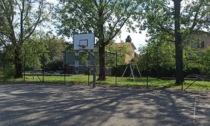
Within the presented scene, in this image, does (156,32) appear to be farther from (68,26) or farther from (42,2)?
(42,2)

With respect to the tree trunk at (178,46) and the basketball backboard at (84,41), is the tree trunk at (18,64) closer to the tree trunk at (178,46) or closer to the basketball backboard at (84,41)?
the basketball backboard at (84,41)

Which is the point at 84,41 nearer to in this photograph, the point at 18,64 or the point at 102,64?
the point at 102,64

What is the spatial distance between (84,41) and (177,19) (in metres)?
7.08

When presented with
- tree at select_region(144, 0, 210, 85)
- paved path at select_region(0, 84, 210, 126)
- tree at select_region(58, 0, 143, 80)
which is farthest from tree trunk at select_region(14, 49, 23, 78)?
paved path at select_region(0, 84, 210, 126)

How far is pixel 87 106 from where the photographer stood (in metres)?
13.6

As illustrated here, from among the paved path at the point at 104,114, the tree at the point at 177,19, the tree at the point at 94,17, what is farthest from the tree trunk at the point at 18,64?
the paved path at the point at 104,114

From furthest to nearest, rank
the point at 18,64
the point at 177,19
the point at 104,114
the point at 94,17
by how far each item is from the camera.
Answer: the point at 18,64 < the point at 94,17 < the point at 177,19 < the point at 104,114

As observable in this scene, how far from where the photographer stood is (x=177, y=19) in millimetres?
24844

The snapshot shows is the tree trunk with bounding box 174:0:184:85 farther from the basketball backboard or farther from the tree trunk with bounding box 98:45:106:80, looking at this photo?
the tree trunk with bounding box 98:45:106:80

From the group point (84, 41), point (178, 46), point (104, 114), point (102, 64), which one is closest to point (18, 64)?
point (102, 64)

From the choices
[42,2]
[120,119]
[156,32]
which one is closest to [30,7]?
[42,2]

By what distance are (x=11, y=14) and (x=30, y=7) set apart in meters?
2.56

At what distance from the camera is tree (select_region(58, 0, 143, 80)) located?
103 feet

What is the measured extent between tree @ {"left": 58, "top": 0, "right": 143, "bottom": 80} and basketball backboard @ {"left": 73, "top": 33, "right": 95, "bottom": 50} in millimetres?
4183
